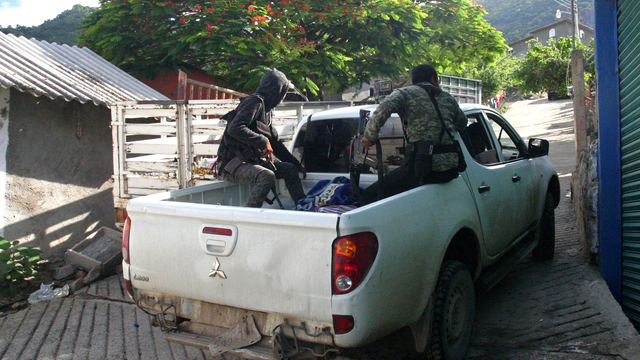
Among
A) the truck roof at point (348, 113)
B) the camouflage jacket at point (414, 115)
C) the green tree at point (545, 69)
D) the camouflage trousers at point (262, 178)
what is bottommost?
the camouflage trousers at point (262, 178)

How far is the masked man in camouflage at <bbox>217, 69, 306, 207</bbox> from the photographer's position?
4102mm

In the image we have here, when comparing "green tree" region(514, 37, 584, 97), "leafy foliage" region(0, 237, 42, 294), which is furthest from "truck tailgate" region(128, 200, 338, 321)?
"green tree" region(514, 37, 584, 97)

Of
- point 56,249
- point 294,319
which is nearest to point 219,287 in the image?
point 294,319

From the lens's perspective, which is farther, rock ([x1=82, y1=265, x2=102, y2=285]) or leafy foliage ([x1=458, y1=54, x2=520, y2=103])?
leafy foliage ([x1=458, y1=54, x2=520, y2=103])

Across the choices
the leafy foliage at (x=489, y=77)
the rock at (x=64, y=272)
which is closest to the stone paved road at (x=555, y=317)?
the rock at (x=64, y=272)

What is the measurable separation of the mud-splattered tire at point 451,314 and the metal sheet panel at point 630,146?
184 centimetres

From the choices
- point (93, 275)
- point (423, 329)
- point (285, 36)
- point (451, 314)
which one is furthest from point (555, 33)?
point (423, 329)

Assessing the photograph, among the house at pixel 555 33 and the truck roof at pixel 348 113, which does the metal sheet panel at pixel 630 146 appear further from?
the house at pixel 555 33

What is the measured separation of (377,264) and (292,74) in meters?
9.19

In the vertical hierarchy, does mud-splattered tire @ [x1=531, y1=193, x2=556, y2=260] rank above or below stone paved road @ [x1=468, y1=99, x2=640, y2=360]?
above

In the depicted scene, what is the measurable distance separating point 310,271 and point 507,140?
3167mm

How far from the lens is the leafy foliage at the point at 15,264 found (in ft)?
17.9

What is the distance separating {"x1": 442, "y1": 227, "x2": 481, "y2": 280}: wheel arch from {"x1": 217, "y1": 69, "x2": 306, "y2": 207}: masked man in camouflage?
1.42m

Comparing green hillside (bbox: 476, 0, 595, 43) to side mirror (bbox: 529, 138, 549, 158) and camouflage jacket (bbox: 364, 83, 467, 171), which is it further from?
camouflage jacket (bbox: 364, 83, 467, 171)
